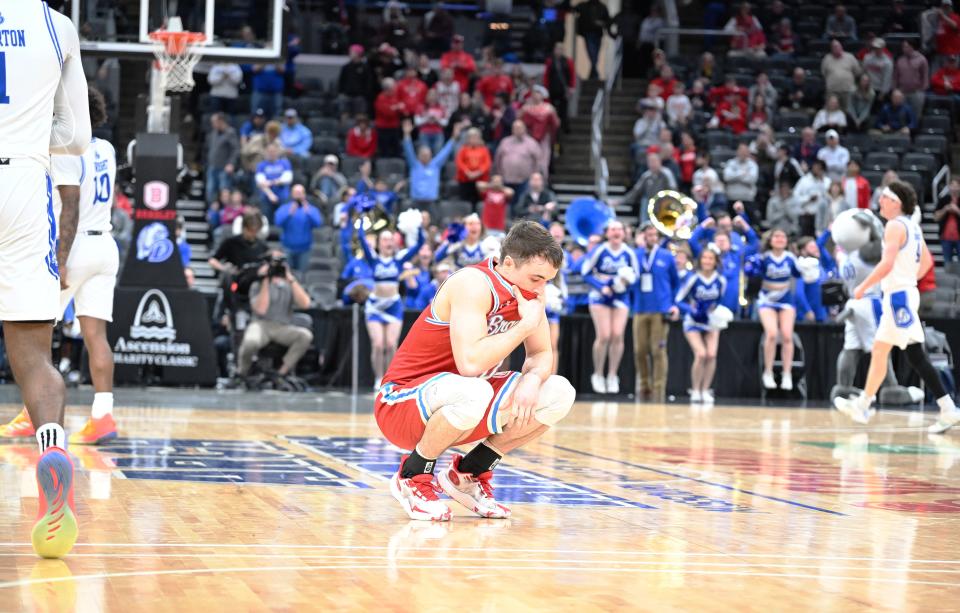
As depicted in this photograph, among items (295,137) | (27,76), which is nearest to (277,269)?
(295,137)

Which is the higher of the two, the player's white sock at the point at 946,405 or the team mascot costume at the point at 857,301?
the team mascot costume at the point at 857,301

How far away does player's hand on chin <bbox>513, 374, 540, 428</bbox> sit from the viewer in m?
5.79

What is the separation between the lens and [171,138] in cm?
1462

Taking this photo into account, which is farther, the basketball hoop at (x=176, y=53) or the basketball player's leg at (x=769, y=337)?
the basketball player's leg at (x=769, y=337)

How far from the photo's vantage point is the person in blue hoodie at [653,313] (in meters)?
17.5

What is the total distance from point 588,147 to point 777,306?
722 centimetres

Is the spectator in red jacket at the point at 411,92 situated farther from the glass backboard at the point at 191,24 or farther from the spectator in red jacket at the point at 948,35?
the spectator in red jacket at the point at 948,35

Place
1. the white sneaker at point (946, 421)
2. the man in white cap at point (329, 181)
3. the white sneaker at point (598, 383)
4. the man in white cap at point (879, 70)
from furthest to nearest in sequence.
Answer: the man in white cap at point (879, 70) < the man in white cap at point (329, 181) < the white sneaker at point (598, 383) < the white sneaker at point (946, 421)

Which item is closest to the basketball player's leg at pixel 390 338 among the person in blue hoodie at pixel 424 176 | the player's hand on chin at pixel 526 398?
the person in blue hoodie at pixel 424 176

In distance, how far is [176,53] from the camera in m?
14.6

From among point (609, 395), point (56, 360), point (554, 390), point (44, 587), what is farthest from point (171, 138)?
point (44, 587)

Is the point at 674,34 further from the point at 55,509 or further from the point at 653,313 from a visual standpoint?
the point at 55,509

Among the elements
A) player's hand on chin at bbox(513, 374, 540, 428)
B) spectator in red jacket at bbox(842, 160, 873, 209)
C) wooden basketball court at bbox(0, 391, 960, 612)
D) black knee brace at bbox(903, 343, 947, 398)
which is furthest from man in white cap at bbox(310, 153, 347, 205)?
player's hand on chin at bbox(513, 374, 540, 428)

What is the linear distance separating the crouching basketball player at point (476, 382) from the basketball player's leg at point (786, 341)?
1178cm
